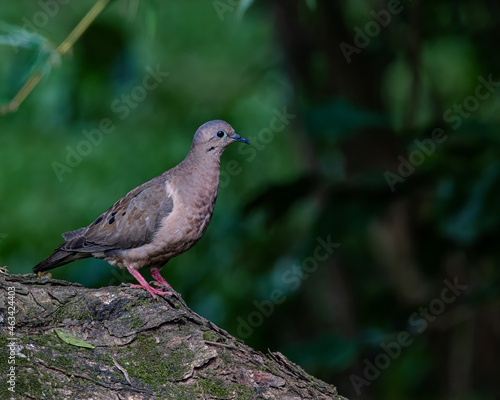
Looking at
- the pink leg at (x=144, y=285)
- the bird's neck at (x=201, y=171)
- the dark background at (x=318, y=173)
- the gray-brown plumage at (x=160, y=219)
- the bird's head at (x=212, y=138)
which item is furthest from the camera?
the dark background at (x=318, y=173)

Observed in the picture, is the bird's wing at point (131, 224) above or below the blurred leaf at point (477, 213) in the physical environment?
above

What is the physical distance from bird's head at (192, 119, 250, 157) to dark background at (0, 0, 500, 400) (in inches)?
21.3

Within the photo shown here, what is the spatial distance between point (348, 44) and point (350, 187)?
210 centimetres

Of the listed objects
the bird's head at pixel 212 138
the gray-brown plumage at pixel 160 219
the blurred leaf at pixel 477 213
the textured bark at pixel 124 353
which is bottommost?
the blurred leaf at pixel 477 213

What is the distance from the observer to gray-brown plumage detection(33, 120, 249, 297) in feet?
14.7

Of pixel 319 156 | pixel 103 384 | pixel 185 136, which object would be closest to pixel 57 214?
pixel 185 136

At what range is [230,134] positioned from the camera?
15.8 ft

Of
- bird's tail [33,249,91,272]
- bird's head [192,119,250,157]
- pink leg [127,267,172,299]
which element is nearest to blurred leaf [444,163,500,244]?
bird's head [192,119,250,157]

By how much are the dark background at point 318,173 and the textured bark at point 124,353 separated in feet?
4.91

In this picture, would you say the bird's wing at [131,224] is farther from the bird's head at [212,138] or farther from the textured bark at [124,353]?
the textured bark at [124,353]

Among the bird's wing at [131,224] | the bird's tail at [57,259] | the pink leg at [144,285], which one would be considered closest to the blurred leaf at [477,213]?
the bird's wing at [131,224]

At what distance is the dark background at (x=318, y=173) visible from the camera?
5.10 metres

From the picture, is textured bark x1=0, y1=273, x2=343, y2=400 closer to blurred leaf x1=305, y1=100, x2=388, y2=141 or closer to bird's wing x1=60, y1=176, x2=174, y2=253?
bird's wing x1=60, y1=176, x2=174, y2=253

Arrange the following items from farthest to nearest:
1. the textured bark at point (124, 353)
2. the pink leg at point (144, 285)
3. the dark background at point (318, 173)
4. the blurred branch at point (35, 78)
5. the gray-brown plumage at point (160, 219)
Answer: the dark background at point (318, 173)
the gray-brown plumage at point (160, 219)
the blurred branch at point (35, 78)
the pink leg at point (144, 285)
the textured bark at point (124, 353)
